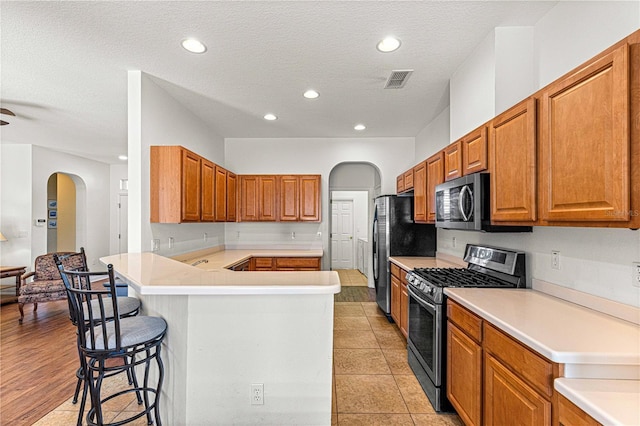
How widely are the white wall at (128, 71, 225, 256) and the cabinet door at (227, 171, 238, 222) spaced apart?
0.83m

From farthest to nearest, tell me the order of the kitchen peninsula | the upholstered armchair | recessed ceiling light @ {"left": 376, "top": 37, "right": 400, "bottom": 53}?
the upholstered armchair, recessed ceiling light @ {"left": 376, "top": 37, "right": 400, "bottom": 53}, the kitchen peninsula

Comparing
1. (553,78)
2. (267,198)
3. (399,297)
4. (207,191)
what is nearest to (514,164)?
(553,78)

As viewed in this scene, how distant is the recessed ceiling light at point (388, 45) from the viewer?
2480 millimetres

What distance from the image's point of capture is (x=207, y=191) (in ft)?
12.8

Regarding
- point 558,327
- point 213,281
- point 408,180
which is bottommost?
point 558,327

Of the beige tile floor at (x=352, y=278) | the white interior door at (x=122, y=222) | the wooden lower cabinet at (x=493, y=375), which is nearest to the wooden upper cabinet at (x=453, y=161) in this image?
the wooden lower cabinet at (x=493, y=375)

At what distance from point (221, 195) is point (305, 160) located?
1749 mm

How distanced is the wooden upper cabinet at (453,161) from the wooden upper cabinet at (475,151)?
6cm

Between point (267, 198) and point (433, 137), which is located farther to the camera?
point (267, 198)

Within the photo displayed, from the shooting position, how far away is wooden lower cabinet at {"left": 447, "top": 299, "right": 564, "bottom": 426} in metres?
1.30

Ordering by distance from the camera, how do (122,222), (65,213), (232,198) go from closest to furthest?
1. (232,198)
2. (65,213)
3. (122,222)

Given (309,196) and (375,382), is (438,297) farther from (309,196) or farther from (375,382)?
(309,196)

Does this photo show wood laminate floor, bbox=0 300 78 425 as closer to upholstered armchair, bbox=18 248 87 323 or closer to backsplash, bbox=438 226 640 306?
upholstered armchair, bbox=18 248 87 323

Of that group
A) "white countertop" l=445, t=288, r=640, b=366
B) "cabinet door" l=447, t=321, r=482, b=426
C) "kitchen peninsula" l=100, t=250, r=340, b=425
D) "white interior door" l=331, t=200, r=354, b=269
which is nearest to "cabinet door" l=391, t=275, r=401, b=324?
"cabinet door" l=447, t=321, r=482, b=426
